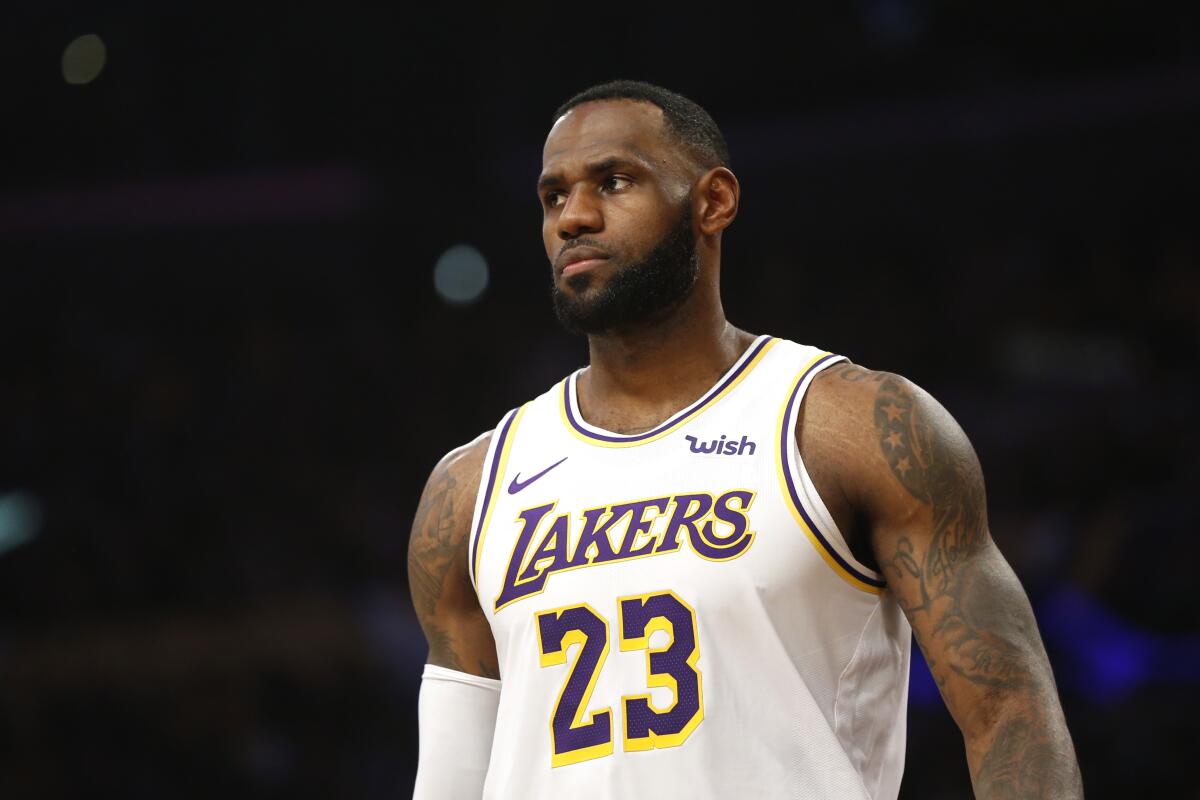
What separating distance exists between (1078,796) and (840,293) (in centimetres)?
679

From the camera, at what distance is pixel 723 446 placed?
2707 millimetres

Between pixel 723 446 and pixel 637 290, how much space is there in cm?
37

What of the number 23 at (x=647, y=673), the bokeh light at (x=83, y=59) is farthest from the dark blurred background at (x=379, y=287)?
the number 23 at (x=647, y=673)

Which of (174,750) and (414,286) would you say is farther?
(414,286)

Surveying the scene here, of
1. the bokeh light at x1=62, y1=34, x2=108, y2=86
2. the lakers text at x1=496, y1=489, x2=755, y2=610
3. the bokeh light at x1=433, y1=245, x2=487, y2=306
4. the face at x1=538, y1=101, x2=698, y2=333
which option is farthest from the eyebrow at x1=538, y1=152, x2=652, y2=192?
the bokeh light at x1=62, y1=34, x2=108, y2=86

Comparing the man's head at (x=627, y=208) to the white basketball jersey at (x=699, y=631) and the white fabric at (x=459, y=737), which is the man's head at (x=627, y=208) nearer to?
the white basketball jersey at (x=699, y=631)

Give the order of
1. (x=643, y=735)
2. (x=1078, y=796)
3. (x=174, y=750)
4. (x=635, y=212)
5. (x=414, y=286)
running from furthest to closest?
(x=414, y=286), (x=174, y=750), (x=635, y=212), (x=643, y=735), (x=1078, y=796)

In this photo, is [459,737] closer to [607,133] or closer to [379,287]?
[607,133]

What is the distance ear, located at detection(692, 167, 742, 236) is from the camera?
2984 mm

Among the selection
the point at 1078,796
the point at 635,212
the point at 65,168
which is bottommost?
the point at 1078,796

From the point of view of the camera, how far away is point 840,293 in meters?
8.95

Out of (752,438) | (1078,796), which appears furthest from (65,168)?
(1078,796)

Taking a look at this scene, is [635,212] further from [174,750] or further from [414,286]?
[414,286]

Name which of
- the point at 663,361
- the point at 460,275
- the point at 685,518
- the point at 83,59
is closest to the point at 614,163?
the point at 663,361
